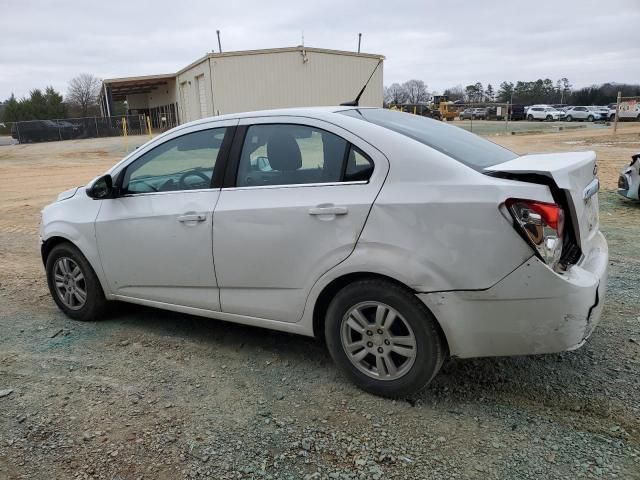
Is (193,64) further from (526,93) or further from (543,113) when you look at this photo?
(526,93)

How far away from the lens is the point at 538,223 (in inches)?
105

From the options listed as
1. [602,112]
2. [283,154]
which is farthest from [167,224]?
[602,112]

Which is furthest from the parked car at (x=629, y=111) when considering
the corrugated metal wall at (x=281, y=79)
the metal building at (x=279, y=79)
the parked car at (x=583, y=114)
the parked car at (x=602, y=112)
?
the corrugated metal wall at (x=281, y=79)

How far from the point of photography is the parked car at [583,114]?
49719 millimetres

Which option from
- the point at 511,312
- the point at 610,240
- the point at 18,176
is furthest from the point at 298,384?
the point at 18,176

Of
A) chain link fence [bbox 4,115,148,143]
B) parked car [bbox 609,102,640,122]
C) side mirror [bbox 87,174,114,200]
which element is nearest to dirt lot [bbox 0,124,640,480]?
side mirror [bbox 87,174,114,200]

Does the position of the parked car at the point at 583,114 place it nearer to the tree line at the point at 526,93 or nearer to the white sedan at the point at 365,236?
the tree line at the point at 526,93

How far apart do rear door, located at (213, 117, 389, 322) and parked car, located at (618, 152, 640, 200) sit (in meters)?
6.87

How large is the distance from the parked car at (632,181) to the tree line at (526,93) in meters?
62.6

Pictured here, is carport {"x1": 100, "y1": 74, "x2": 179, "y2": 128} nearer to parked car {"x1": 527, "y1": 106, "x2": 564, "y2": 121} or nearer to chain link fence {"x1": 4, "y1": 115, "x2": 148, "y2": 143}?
chain link fence {"x1": 4, "y1": 115, "x2": 148, "y2": 143}

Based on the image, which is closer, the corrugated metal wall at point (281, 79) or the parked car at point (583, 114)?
the corrugated metal wall at point (281, 79)

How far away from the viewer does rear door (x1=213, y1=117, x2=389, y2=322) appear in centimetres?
310

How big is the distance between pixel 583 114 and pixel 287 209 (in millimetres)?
54939

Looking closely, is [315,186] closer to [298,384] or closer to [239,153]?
[239,153]
